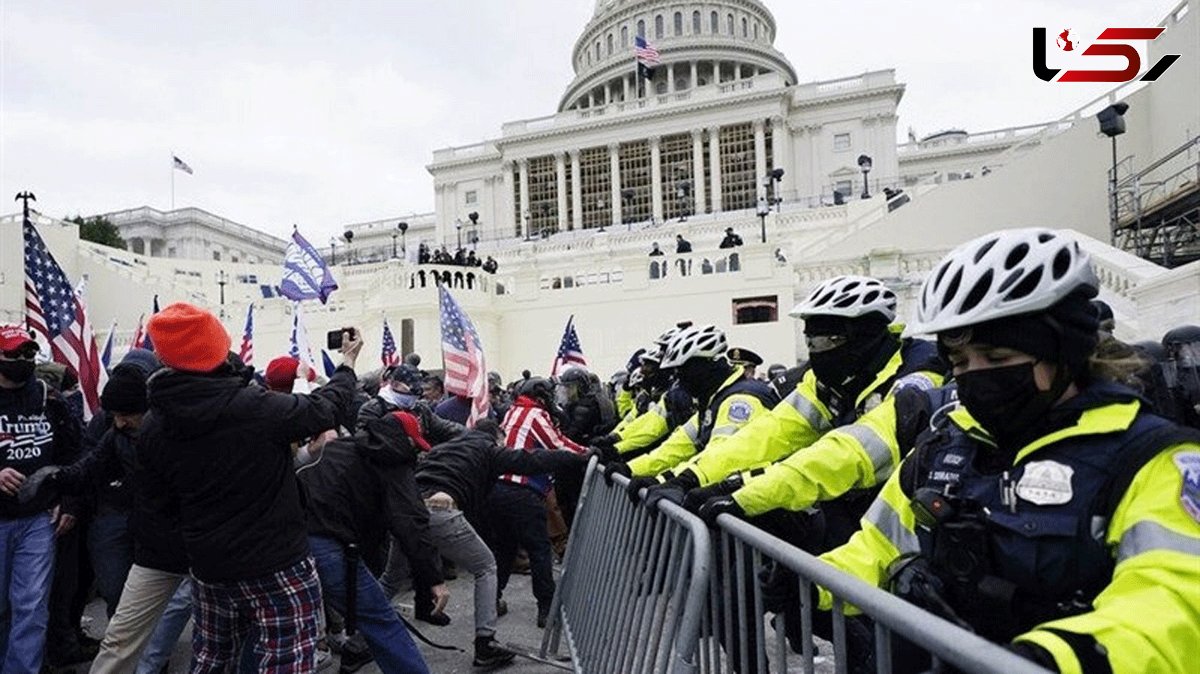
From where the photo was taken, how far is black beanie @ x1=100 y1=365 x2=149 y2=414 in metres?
4.18

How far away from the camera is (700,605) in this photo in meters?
2.45

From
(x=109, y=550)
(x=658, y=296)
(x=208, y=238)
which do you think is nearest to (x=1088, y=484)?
(x=109, y=550)

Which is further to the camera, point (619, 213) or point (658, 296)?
point (619, 213)

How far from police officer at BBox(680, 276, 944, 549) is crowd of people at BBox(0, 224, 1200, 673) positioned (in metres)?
0.01

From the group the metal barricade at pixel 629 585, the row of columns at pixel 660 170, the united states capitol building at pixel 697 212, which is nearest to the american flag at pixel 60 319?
the metal barricade at pixel 629 585

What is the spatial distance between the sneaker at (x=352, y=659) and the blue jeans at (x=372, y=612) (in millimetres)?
931

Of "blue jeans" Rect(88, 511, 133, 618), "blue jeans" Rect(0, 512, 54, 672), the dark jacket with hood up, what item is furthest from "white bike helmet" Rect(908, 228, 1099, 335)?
"blue jeans" Rect(88, 511, 133, 618)

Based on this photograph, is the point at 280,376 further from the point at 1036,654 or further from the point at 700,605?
the point at 1036,654

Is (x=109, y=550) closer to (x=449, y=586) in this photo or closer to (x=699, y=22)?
(x=449, y=586)

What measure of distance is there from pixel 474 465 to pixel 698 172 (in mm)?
59139

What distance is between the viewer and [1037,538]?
1647mm

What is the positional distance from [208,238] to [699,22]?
53.9 metres

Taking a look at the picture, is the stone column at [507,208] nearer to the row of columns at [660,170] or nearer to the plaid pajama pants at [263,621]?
the row of columns at [660,170]

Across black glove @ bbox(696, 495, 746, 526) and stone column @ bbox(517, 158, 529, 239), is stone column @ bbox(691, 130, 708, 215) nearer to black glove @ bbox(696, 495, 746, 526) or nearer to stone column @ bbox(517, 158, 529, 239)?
stone column @ bbox(517, 158, 529, 239)
